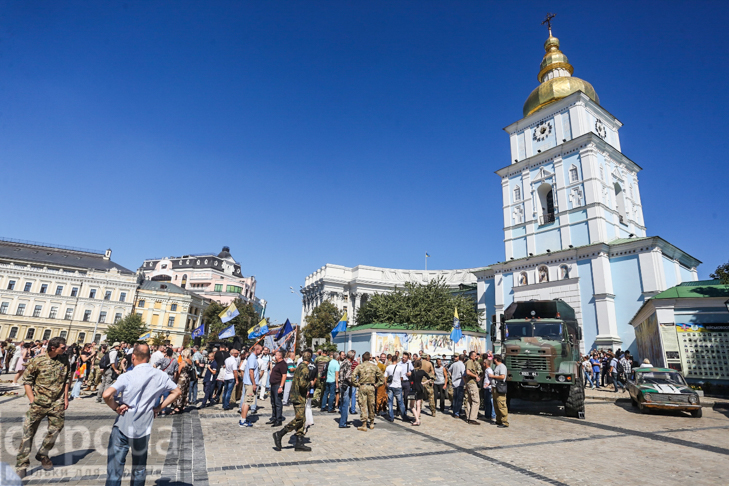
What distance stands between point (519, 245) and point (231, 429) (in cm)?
3443

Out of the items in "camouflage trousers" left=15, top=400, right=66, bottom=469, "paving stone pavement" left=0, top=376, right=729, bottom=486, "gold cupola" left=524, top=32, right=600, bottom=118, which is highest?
"gold cupola" left=524, top=32, right=600, bottom=118

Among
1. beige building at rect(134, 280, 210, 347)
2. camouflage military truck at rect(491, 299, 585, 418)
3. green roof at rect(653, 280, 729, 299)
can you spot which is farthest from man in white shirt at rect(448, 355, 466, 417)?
beige building at rect(134, 280, 210, 347)

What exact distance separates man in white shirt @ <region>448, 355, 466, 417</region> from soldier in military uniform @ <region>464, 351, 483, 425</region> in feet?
2.22

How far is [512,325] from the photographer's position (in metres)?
14.8

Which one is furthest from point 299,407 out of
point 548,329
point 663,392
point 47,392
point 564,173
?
point 564,173

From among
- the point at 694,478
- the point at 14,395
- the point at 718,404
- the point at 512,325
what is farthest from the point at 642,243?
the point at 14,395

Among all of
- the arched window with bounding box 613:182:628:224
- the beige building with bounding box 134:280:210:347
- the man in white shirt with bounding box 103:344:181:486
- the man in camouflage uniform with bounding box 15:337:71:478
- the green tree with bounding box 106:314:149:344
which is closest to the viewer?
the man in white shirt with bounding box 103:344:181:486

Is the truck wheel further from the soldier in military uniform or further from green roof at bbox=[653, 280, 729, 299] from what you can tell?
green roof at bbox=[653, 280, 729, 299]

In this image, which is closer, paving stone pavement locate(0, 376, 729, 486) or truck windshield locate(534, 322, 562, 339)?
paving stone pavement locate(0, 376, 729, 486)

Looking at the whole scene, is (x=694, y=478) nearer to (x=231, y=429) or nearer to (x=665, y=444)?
(x=665, y=444)

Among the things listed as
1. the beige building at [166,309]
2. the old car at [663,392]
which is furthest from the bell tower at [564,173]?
the beige building at [166,309]

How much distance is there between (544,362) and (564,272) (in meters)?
23.9

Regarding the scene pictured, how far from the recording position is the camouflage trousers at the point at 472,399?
11.7 m

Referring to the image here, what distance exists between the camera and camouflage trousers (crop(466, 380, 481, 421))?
11.7 meters
